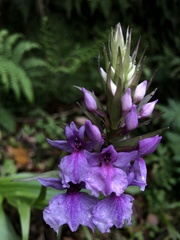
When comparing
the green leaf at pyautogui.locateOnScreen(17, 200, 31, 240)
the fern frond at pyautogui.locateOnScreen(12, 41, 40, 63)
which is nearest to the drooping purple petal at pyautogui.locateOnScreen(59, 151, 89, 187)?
the green leaf at pyautogui.locateOnScreen(17, 200, 31, 240)

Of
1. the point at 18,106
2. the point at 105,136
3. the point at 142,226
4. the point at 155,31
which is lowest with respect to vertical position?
the point at 142,226

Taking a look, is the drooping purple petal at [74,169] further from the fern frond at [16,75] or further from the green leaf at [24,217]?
the fern frond at [16,75]

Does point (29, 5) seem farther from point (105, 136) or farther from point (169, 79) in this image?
point (105, 136)

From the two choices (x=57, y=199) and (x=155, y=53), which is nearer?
(x=57, y=199)

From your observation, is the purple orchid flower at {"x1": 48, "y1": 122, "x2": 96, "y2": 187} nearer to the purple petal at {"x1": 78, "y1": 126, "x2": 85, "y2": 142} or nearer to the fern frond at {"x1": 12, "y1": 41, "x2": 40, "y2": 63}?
the purple petal at {"x1": 78, "y1": 126, "x2": 85, "y2": 142}

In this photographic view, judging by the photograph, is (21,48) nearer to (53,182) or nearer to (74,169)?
(53,182)

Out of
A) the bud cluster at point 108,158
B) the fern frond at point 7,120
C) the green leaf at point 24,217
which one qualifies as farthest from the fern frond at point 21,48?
the bud cluster at point 108,158

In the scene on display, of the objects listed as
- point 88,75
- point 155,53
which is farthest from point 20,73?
point 155,53
